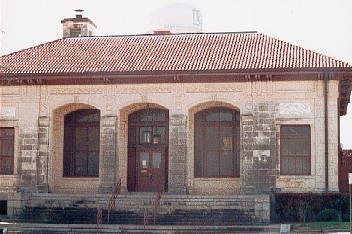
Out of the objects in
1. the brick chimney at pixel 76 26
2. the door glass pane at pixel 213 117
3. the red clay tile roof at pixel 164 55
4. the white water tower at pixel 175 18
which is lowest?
the door glass pane at pixel 213 117

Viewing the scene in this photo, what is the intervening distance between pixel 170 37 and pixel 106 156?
24.7 feet

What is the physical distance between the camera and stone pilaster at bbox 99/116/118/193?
2905 cm

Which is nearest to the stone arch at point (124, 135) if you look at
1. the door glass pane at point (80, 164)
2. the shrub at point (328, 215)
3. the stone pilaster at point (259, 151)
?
the door glass pane at point (80, 164)

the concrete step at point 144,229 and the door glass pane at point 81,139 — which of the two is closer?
the concrete step at point 144,229

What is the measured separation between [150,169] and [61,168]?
395 centimetres

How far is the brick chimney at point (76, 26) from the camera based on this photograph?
118ft

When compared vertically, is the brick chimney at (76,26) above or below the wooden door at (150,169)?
above

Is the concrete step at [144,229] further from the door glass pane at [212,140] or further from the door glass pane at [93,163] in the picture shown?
the door glass pane at [212,140]

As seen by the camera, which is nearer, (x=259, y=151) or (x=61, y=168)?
(x=259, y=151)

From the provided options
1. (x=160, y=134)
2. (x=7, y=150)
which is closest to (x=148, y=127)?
(x=160, y=134)

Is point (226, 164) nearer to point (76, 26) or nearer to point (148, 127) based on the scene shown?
point (148, 127)

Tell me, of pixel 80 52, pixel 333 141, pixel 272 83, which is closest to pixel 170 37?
pixel 80 52

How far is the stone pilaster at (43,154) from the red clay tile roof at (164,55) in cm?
224

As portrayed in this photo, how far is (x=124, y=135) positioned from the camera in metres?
30.2
